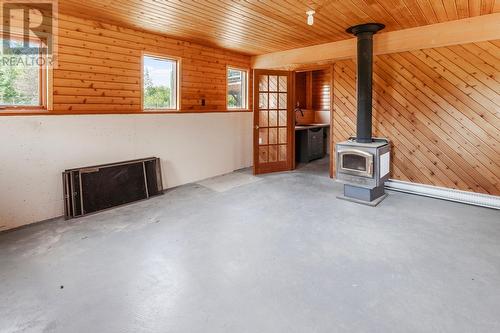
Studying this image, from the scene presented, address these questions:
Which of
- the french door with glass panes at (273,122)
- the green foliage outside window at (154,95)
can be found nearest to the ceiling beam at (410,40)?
the french door with glass panes at (273,122)

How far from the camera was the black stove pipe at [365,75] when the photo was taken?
4.32m

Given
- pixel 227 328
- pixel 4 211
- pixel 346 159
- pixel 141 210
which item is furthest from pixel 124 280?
pixel 346 159

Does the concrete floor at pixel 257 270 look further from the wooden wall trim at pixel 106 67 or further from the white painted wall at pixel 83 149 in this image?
the wooden wall trim at pixel 106 67

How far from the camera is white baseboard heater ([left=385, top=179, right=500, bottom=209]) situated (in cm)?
398

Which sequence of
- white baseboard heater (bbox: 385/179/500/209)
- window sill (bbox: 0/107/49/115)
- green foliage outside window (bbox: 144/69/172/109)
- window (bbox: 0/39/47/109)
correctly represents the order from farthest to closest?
green foliage outside window (bbox: 144/69/172/109) < white baseboard heater (bbox: 385/179/500/209) < window (bbox: 0/39/47/109) < window sill (bbox: 0/107/49/115)

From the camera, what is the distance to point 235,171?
20.9ft

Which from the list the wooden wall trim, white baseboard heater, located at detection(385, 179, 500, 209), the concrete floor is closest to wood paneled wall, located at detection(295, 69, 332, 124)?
the wooden wall trim

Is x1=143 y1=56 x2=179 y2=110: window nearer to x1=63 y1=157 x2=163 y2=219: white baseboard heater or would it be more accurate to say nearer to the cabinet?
x1=63 y1=157 x2=163 y2=219: white baseboard heater

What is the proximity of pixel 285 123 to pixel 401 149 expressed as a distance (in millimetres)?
→ 2341

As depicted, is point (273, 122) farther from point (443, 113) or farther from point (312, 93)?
point (312, 93)

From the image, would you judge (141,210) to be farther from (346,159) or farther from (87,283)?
(346,159)

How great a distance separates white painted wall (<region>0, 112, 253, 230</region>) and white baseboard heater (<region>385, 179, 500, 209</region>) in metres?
3.23

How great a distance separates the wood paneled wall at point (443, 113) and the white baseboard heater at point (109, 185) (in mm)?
3739

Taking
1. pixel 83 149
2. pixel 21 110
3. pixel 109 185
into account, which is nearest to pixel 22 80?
pixel 21 110
